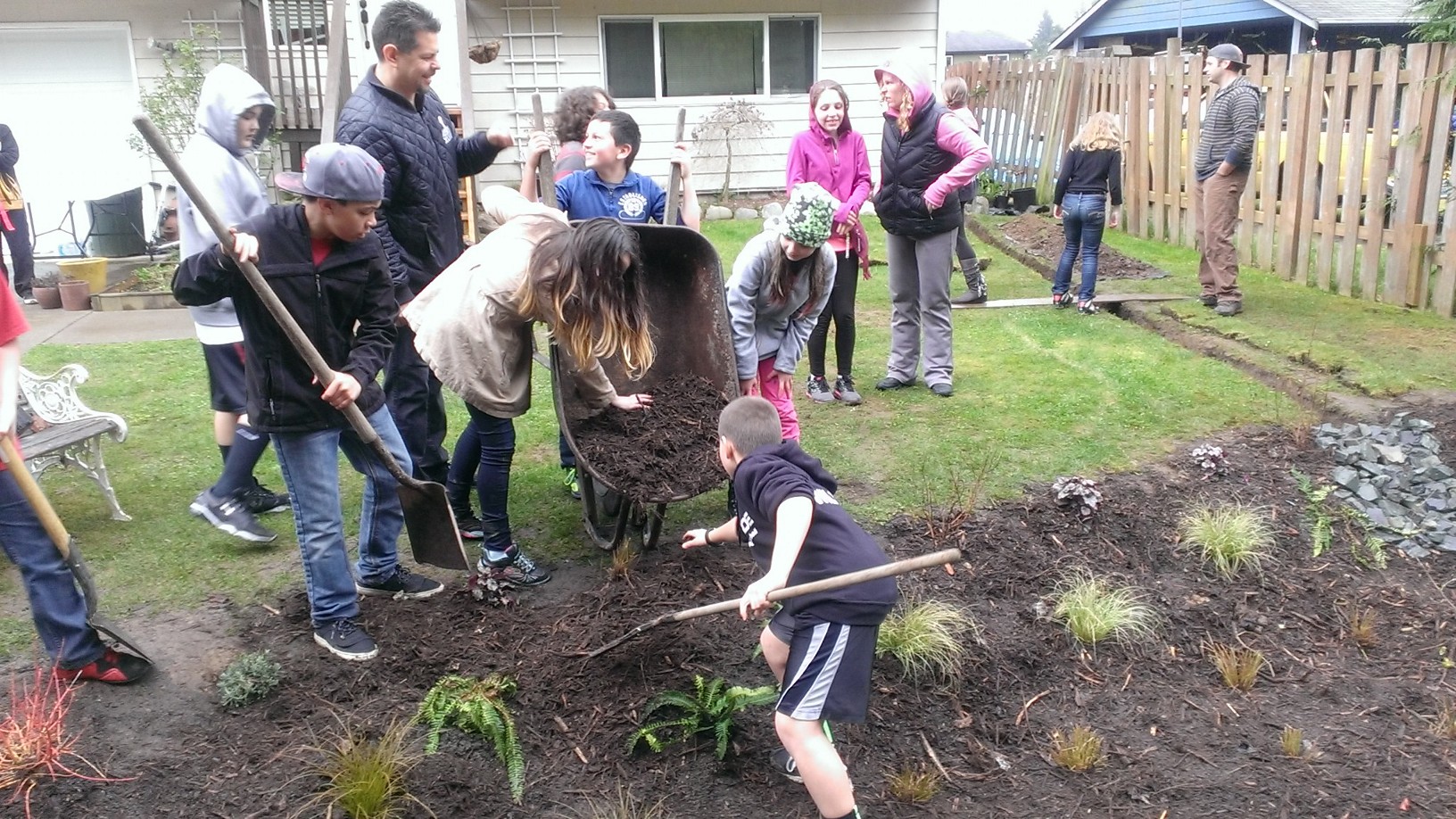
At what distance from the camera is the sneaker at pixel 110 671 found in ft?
11.0

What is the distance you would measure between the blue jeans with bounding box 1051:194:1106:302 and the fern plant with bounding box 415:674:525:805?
6.55 m

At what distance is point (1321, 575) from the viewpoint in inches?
171

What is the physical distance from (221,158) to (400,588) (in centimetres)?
180

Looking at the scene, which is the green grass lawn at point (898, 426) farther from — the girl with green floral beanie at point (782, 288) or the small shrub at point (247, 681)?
the girl with green floral beanie at point (782, 288)

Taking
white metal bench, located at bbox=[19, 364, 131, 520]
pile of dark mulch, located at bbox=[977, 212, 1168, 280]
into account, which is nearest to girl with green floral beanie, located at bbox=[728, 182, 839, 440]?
white metal bench, located at bbox=[19, 364, 131, 520]

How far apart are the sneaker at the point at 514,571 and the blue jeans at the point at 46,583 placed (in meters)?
1.29

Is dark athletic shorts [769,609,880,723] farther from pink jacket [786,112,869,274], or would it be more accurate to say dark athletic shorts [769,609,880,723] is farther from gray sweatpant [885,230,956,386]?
gray sweatpant [885,230,956,386]

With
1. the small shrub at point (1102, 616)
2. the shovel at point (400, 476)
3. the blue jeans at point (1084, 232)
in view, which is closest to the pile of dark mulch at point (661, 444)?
the shovel at point (400, 476)

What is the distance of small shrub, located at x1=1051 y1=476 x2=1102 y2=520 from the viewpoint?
461 centimetres

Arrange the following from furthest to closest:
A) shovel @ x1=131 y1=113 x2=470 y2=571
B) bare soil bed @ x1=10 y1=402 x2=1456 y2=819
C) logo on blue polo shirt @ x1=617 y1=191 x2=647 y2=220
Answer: logo on blue polo shirt @ x1=617 y1=191 x2=647 y2=220, bare soil bed @ x1=10 y1=402 x2=1456 y2=819, shovel @ x1=131 y1=113 x2=470 y2=571

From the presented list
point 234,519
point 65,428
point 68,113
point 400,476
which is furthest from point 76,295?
point 400,476

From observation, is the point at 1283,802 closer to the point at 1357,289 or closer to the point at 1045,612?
the point at 1045,612

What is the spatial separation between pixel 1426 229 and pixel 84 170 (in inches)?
525

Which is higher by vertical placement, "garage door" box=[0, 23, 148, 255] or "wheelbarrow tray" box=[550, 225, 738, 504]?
"garage door" box=[0, 23, 148, 255]
